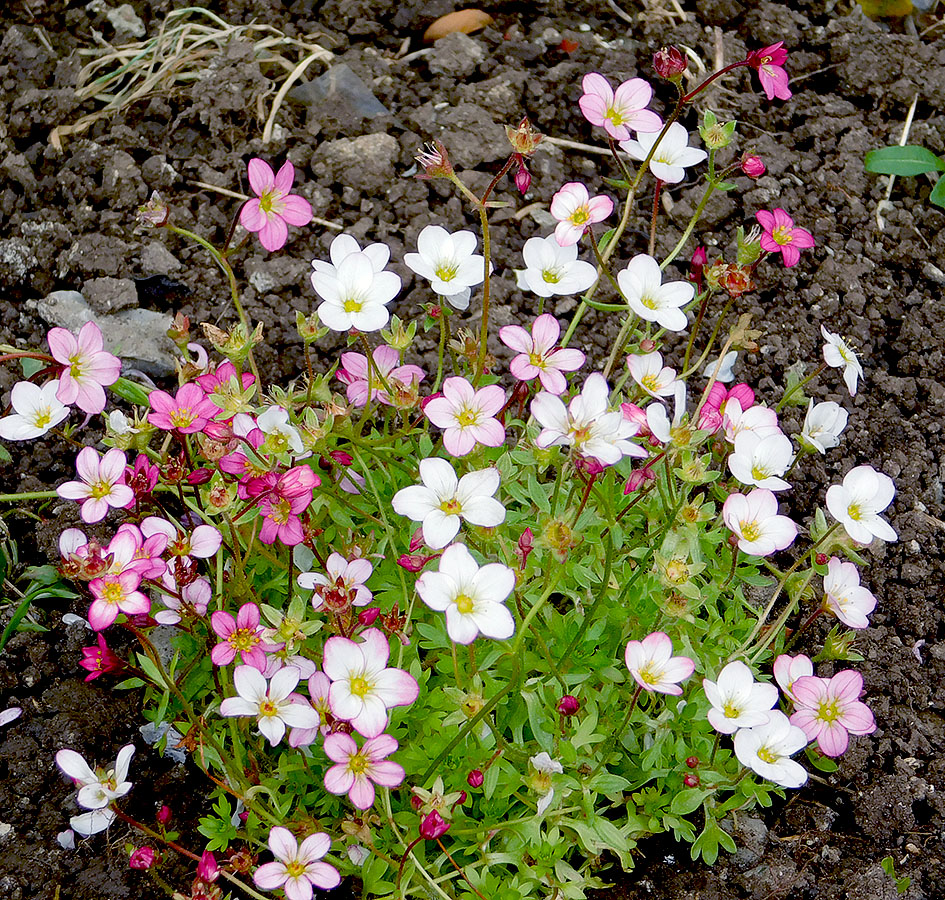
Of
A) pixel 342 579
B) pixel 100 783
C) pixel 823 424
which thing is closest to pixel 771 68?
pixel 823 424

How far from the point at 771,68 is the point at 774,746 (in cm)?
134

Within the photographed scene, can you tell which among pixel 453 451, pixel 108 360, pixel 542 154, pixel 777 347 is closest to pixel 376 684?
pixel 453 451

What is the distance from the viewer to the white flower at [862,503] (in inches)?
74.0

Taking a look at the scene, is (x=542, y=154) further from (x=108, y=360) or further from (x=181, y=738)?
(x=181, y=738)

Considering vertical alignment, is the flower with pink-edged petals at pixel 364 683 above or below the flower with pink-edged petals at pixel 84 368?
below

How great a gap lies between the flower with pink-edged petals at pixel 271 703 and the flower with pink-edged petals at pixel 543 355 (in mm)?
705

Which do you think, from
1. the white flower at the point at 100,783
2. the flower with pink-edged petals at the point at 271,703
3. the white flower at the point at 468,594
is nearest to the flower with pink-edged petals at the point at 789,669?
the white flower at the point at 468,594

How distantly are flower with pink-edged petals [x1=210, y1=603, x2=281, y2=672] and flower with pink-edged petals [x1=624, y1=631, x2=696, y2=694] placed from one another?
65 cm

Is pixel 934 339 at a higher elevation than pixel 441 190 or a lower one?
lower

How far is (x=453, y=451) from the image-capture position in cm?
179

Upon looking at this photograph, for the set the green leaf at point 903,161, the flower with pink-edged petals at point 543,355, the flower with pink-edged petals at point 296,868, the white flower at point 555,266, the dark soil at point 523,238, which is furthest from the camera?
the green leaf at point 903,161

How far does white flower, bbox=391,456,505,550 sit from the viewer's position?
1.70 metres

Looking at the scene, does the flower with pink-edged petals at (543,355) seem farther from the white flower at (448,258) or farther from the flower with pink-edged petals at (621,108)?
the flower with pink-edged petals at (621,108)

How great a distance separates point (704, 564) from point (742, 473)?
0.24 m
